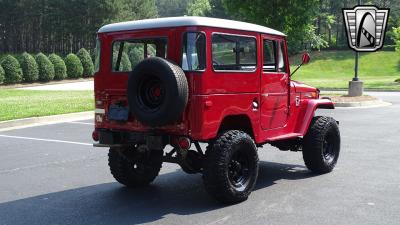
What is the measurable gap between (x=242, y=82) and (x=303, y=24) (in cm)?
1777

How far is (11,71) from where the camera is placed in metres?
35.4

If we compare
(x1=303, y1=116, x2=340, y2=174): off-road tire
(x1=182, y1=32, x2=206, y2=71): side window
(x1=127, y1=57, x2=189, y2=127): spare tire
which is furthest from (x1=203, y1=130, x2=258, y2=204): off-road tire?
(x1=303, y1=116, x2=340, y2=174): off-road tire

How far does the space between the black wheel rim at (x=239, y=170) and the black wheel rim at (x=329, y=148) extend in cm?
206

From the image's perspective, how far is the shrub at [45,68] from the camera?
3822 cm

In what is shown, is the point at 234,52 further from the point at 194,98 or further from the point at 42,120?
the point at 42,120

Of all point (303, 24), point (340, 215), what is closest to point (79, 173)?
point (340, 215)

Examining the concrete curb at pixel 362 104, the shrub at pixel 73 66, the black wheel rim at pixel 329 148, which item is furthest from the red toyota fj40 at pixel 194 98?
Result: the shrub at pixel 73 66

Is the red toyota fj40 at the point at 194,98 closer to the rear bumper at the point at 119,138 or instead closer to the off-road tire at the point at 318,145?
the rear bumper at the point at 119,138

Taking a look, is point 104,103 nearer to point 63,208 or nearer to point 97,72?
point 97,72

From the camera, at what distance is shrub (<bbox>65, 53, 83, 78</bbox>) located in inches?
1619

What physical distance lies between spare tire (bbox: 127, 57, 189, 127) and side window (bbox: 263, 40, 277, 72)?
162 centimetres

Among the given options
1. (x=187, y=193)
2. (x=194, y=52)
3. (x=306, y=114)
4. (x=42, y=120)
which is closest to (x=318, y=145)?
(x=306, y=114)

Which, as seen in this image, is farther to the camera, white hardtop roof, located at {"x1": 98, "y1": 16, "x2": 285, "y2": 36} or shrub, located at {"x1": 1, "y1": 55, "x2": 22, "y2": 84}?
shrub, located at {"x1": 1, "y1": 55, "x2": 22, "y2": 84}

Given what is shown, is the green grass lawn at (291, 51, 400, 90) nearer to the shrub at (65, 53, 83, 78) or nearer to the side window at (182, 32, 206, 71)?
the shrub at (65, 53, 83, 78)
